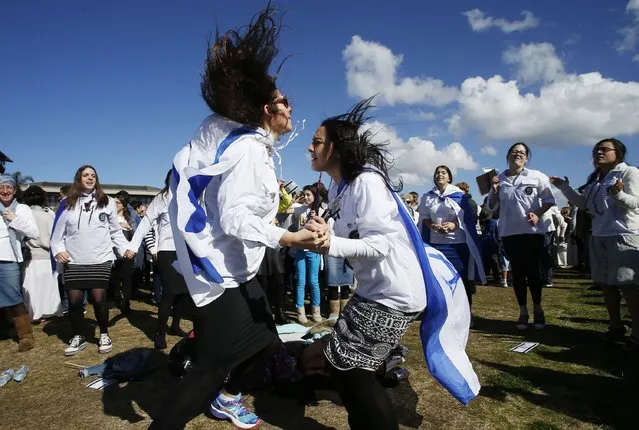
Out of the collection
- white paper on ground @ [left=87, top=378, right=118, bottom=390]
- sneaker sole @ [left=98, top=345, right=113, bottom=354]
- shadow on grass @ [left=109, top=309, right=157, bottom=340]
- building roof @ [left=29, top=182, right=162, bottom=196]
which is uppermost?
building roof @ [left=29, top=182, right=162, bottom=196]

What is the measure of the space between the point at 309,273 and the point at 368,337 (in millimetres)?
3758

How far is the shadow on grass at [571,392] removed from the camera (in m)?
2.82

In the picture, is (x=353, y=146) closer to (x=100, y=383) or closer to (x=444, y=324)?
(x=444, y=324)

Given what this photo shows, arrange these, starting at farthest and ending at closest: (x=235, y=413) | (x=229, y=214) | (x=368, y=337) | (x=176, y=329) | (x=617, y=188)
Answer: (x=176, y=329) < (x=617, y=188) < (x=235, y=413) < (x=368, y=337) < (x=229, y=214)

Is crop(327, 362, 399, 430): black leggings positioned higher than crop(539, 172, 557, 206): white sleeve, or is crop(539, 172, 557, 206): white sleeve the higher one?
crop(539, 172, 557, 206): white sleeve

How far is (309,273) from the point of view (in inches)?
230

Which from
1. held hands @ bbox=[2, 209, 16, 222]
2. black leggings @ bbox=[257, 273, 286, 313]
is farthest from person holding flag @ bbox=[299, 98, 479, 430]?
held hands @ bbox=[2, 209, 16, 222]

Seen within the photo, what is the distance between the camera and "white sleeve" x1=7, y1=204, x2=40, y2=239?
4.69 metres

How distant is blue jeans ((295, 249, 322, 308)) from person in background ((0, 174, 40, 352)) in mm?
3322

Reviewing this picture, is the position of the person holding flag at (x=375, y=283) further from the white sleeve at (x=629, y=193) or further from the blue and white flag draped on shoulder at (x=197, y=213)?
the white sleeve at (x=629, y=193)

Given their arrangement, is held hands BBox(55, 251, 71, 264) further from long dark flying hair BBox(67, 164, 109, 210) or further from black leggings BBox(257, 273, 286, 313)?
black leggings BBox(257, 273, 286, 313)

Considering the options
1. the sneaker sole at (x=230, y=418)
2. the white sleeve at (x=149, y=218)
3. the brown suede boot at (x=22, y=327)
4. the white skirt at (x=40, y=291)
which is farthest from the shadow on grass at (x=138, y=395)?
the white skirt at (x=40, y=291)

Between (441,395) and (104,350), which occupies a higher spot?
(104,350)

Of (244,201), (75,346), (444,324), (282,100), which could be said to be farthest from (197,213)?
(75,346)
